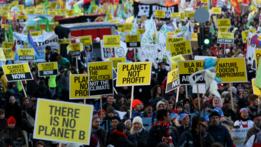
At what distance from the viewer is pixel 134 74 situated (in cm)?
1686

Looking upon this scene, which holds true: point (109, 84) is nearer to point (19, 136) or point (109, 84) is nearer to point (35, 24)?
point (19, 136)

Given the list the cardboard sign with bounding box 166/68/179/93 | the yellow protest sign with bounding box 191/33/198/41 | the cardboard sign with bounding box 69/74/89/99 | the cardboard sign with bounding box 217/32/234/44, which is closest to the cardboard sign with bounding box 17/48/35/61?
the cardboard sign with bounding box 217/32/234/44

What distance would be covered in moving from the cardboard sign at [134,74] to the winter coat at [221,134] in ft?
11.7

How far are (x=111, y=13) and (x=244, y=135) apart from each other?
34.0m

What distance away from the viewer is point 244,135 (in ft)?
47.9

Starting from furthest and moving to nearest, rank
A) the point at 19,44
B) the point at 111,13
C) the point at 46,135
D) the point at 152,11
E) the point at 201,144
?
the point at 111,13 → the point at 152,11 → the point at 19,44 → the point at 201,144 → the point at 46,135

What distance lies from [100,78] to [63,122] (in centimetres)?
587

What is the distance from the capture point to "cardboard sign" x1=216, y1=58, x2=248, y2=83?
56.0ft

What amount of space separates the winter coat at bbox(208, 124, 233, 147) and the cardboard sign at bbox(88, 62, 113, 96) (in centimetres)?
392

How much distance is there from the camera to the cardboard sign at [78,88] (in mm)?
16984

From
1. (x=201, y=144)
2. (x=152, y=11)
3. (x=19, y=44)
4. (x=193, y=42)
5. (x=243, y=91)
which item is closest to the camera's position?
(x=201, y=144)

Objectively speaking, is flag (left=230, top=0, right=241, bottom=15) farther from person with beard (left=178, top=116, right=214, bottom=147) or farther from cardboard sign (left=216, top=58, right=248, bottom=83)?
person with beard (left=178, top=116, right=214, bottom=147)

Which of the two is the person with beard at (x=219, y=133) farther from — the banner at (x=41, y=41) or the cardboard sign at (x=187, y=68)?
the banner at (x=41, y=41)

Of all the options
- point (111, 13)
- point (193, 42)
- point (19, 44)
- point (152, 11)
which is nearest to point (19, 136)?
point (19, 44)
